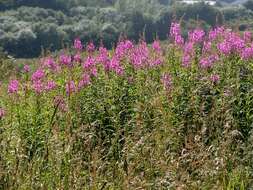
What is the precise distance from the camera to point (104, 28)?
7694 centimetres

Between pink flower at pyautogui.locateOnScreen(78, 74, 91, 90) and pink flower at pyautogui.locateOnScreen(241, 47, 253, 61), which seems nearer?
pink flower at pyautogui.locateOnScreen(241, 47, 253, 61)

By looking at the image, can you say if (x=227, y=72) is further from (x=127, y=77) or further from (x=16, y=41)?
(x=16, y=41)

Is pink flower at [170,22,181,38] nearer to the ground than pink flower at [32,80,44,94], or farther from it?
farther from it

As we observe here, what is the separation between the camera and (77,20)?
10344cm

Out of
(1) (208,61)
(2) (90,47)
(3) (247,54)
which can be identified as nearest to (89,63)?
(2) (90,47)

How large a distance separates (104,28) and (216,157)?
240ft

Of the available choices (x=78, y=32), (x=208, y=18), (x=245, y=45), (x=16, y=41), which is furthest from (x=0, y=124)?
(x=208, y=18)

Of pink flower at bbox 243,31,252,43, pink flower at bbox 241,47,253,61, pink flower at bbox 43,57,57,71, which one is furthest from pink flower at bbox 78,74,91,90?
pink flower at bbox 243,31,252,43

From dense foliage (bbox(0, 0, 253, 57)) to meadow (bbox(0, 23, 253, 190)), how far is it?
6479 centimetres

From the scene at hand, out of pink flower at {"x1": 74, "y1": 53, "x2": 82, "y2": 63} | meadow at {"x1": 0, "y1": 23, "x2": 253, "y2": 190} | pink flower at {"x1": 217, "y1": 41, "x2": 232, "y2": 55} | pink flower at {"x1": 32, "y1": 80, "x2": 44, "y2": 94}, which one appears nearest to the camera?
meadow at {"x1": 0, "y1": 23, "x2": 253, "y2": 190}

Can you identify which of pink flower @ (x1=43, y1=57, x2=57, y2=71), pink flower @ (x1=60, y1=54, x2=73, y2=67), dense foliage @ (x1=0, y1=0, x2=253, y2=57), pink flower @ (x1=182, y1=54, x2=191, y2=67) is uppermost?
pink flower @ (x1=182, y1=54, x2=191, y2=67)

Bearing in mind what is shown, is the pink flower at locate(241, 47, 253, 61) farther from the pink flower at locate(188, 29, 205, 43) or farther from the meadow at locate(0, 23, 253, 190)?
the pink flower at locate(188, 29, 205, 43)

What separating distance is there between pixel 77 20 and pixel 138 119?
9981 centimetres

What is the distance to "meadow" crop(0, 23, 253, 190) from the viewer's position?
4188 millimetres
